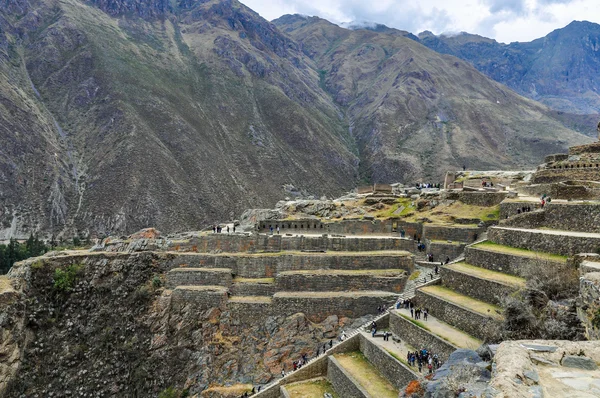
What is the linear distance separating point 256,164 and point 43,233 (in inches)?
1689

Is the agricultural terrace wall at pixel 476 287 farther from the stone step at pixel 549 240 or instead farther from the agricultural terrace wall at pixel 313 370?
the agricultural terrace wall at pixel 313 370

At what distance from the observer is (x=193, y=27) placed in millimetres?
140125

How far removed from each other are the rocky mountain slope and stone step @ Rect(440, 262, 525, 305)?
49.6 metres

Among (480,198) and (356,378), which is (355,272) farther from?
(480,198)

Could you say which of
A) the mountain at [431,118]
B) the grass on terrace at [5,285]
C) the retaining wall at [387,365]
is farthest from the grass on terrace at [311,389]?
the mountain at [431,118]

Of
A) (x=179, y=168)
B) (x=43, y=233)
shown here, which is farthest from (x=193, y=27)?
(x=43, y=233)

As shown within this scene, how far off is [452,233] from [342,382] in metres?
13.3

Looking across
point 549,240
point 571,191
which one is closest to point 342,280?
point 549,240

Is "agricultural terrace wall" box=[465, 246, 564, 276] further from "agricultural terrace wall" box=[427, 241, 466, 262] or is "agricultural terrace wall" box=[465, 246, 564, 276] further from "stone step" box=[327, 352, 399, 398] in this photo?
"stone step" box=[327, 352, 399, 398]

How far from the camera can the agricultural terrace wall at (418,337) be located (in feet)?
47.8

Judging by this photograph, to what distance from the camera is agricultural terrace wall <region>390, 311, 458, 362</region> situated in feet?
47.8

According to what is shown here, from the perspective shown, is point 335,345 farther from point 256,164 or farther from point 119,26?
point 119,26

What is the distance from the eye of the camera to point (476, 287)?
16.5m

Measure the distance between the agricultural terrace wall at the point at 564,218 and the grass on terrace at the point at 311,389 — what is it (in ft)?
40.2
